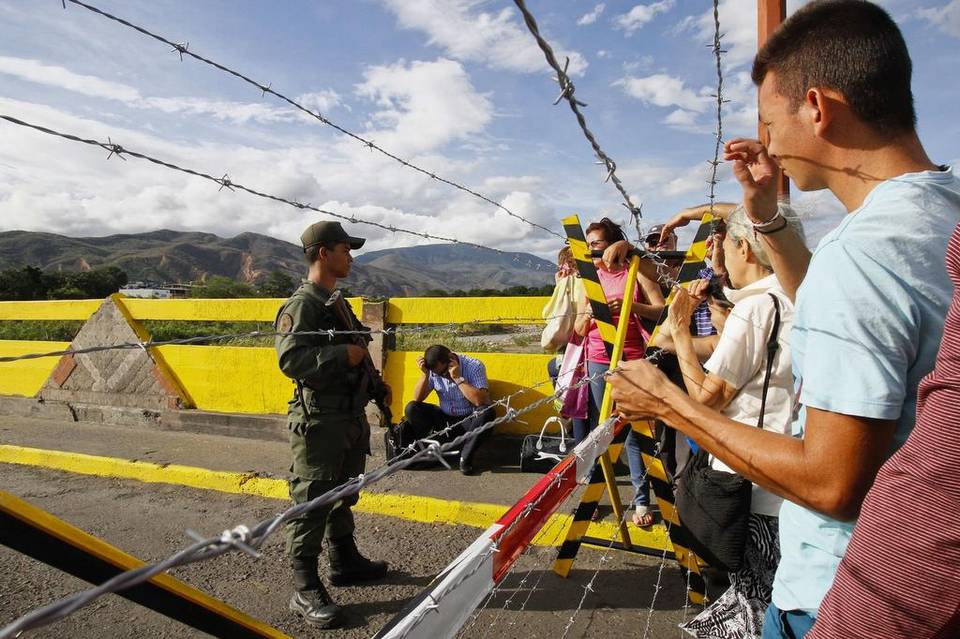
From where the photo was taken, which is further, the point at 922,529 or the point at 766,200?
the point at 766,200

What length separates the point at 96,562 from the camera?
3.57 feet

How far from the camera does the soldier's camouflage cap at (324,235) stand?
3.25 m

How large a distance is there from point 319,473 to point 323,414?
309 millimetres

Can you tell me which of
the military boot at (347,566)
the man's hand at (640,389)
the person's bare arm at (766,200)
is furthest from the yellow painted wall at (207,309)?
the person's bare arm at (766,200)

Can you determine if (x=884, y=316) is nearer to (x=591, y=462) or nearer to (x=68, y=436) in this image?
(x=591, y=462)

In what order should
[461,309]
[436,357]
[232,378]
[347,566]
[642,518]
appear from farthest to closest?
1. [232,378]
2. [461,309]
3. [436,357]
4. [642,518]
5. [347,566]

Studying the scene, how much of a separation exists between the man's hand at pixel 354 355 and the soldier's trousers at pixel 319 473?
31 centimetres

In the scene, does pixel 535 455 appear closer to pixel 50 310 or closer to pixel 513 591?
pixel 513 591

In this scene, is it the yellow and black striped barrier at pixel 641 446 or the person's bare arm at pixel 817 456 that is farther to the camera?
the yellow and black striped barrier at pixel 641 446

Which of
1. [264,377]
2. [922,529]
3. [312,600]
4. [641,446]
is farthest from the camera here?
[264,377]

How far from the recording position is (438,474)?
486 cm

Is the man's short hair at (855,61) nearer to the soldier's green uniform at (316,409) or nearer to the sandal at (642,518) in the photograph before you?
the soldier's green uniform at (316,409)

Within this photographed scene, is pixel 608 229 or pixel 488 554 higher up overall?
pixel 608 229

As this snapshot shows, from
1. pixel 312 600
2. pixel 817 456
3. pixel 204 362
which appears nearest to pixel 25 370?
pixel 204 362
